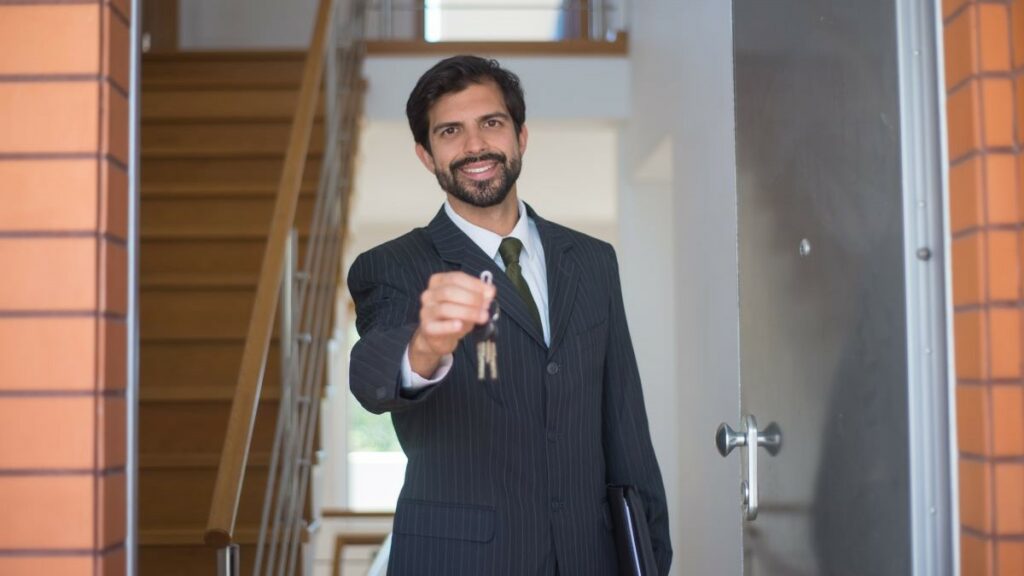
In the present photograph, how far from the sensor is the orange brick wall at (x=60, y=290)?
1171 millimetres

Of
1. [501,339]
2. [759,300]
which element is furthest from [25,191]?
[759,300]

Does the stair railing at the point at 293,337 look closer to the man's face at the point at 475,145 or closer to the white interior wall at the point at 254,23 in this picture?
the man's face at the point at 475,145

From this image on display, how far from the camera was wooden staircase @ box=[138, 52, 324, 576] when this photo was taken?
3359 mm

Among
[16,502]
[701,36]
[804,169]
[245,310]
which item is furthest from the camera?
[245,310]

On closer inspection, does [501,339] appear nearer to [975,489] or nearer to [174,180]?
[975,489]

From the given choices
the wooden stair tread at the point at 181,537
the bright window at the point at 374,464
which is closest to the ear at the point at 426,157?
the wooden stair tread at the point at 181,537

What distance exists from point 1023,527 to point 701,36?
2.53 metres

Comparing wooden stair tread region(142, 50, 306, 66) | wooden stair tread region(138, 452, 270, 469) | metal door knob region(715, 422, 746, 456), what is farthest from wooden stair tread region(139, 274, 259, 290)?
A: metal door knob region(715, 422, 746, 456)

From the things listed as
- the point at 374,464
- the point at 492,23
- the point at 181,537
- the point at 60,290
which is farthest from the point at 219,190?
the point at 374,464

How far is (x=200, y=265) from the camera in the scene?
14.1 feet

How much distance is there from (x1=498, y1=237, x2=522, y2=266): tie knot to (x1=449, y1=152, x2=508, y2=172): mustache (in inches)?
5.0

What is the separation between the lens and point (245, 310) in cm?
400

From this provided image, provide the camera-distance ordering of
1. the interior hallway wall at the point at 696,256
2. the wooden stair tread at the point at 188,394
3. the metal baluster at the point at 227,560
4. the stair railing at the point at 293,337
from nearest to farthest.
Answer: the metal baluster at the point at 227,560, the stair railing at the point at 293,337, the interior hallway wall at the point at 696,256, the wooden stair tread at the point at 188,394

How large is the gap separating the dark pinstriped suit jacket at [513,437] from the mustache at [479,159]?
96mm
